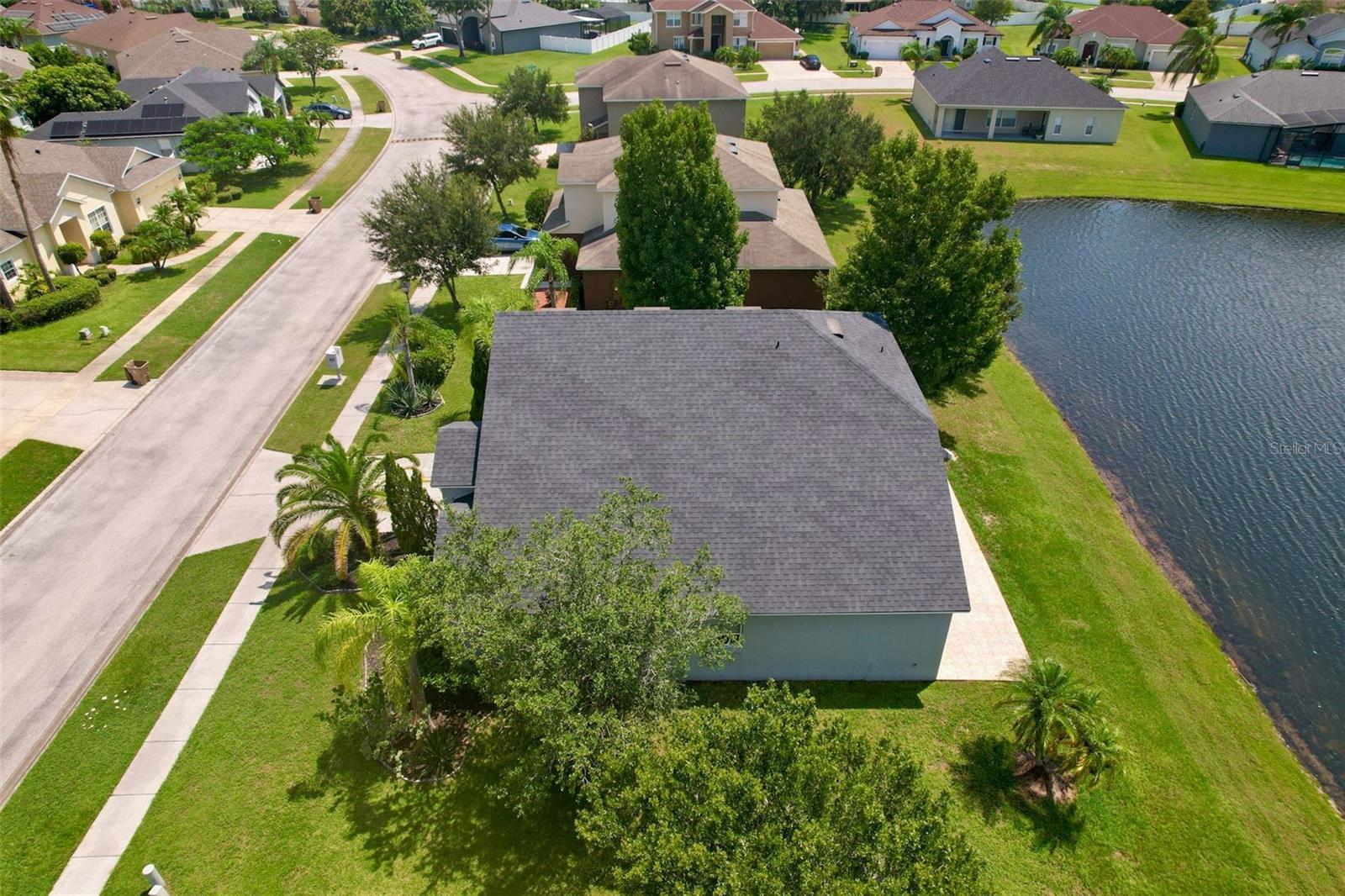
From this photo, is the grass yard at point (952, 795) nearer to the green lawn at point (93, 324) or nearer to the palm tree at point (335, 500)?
the palm tree at point (335, 500)

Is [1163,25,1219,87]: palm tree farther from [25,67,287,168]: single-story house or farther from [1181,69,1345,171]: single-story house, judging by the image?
[25,67,287,168]: single-story house

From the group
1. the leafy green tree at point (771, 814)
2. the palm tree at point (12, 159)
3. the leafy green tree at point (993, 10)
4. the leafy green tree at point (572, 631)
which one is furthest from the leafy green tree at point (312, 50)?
the leafy green tree at point (771, 814)

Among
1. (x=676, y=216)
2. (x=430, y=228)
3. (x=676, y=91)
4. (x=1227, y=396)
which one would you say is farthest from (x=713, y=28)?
(x=1227, y=396)

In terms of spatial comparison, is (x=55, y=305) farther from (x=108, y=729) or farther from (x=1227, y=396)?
(x=1227, y=396)

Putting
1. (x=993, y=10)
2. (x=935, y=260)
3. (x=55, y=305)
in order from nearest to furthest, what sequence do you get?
(x=935, y=260), (x=55, y=305), (x=993, y=10)

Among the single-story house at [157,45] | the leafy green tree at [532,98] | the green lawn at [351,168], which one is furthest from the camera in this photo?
the single-story house at [157,45]

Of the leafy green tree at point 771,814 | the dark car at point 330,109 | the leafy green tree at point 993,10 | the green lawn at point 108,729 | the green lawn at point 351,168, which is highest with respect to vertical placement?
the leafy green tree at point 993,10

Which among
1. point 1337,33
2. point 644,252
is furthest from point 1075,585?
point 1337,33

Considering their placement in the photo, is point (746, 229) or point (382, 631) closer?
point (382, 631)
